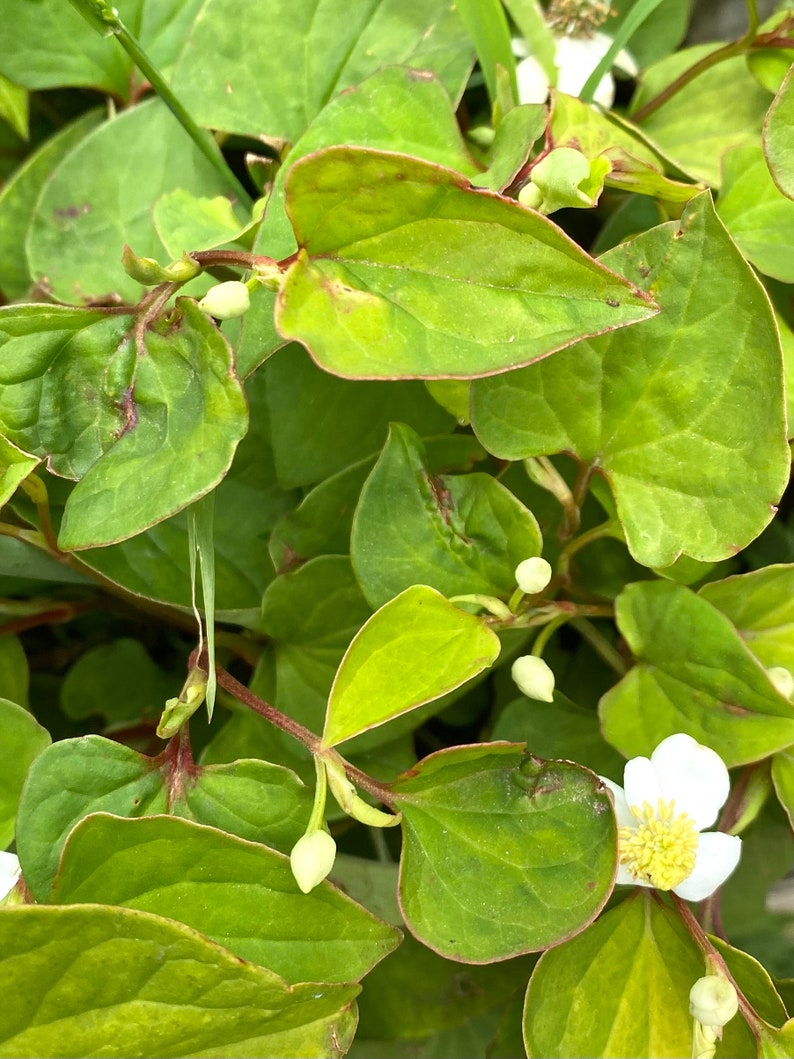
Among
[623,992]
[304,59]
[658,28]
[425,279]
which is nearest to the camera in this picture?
[425,279]

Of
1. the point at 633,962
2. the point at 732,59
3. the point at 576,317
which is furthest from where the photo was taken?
the point at 732,59

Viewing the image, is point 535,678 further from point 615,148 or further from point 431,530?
point 615,148

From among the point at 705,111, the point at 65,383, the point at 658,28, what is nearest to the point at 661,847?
the point at 65,383

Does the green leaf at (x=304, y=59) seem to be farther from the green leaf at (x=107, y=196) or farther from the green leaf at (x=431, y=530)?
the green leaf at (x=431, y=530)

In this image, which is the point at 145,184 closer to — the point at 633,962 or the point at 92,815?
the point at 92,815

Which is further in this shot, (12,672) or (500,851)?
(12,672)

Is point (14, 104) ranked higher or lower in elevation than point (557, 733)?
higher

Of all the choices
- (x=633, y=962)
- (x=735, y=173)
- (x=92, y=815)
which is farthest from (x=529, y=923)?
(x=735, y=173)
